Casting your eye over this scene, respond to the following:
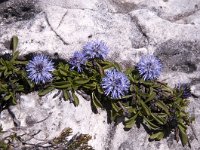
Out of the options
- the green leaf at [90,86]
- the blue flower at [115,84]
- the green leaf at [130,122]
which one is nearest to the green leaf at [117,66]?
the blue flower at [115,84]

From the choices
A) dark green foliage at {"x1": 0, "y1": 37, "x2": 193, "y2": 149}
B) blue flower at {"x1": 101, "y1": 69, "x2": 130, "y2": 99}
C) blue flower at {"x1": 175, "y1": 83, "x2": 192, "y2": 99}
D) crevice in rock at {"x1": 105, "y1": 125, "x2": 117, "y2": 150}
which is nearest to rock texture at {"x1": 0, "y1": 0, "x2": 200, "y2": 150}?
crevice in rock at {"x1": 105, "y1": 125, "x2": 117, "y2": 150}

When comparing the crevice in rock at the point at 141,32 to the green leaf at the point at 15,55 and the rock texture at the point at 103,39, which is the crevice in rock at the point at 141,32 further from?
the green leaf at the point at 15,55

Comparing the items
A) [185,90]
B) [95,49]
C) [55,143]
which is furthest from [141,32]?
[55,143]

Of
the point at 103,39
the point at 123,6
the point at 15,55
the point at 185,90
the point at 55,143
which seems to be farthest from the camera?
the point at 123,6

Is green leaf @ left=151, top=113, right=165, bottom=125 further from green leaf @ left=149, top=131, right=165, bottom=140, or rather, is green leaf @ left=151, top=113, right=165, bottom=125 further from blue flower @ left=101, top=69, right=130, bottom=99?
blue flower @ left=101, top=69, right=130, bottom=99

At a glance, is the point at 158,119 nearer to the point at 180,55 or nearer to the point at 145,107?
the point at 145,107

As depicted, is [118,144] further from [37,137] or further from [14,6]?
[14,6]

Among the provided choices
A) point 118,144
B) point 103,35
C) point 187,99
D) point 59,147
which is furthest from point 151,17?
point 59,147
